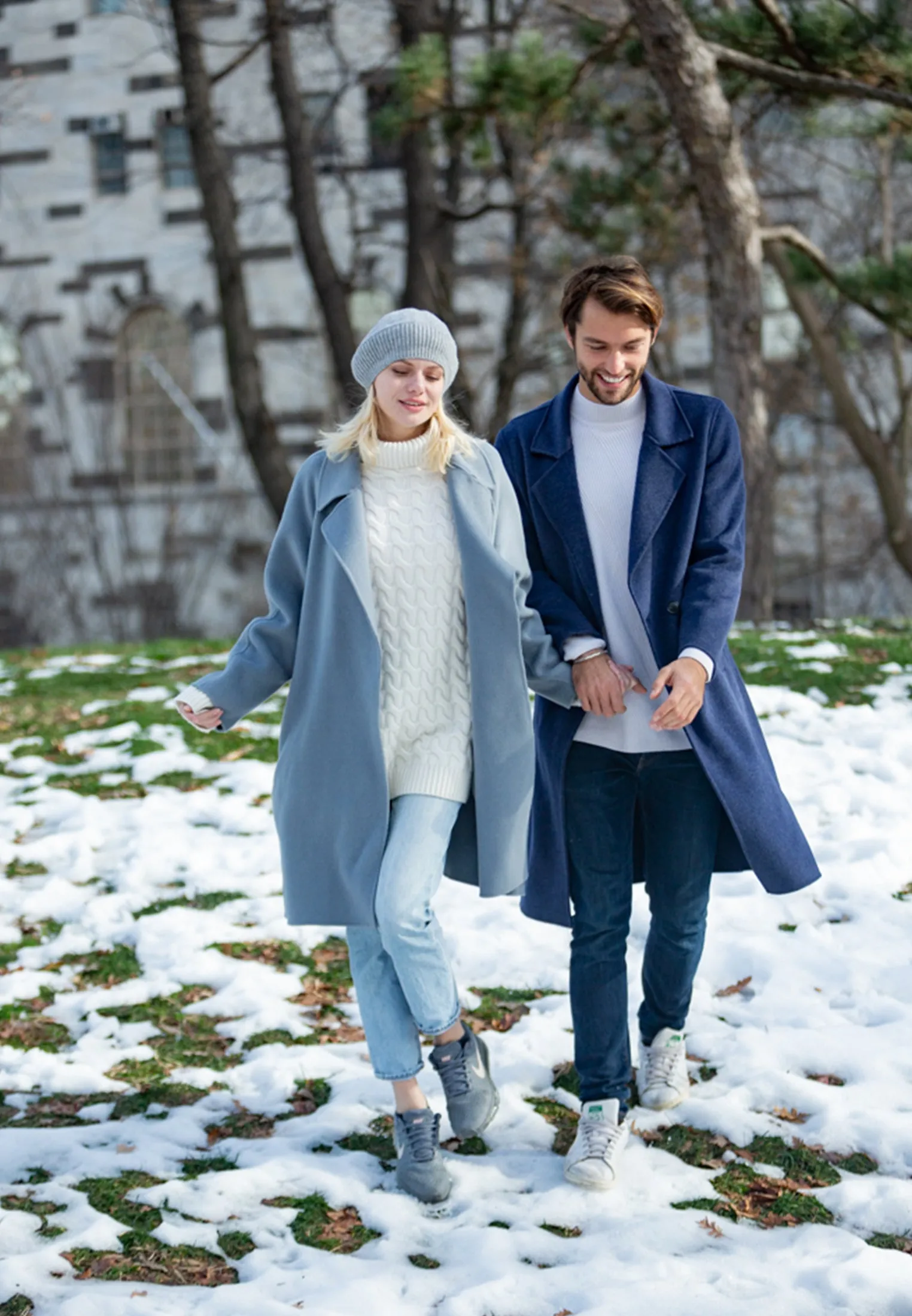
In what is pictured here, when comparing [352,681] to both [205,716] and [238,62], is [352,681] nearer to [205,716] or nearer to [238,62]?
[205,716]

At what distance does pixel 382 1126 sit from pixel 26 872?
303 cm

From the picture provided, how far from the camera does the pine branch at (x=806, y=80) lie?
30.2 ft

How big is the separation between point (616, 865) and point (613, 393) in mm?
1175

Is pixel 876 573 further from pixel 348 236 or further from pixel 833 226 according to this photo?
pixel 348 236

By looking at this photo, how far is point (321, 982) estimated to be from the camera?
17.3 feet

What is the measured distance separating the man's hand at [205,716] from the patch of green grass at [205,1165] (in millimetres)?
1194

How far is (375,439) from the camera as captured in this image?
359 centimetres

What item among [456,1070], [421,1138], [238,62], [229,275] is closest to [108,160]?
[238,62]

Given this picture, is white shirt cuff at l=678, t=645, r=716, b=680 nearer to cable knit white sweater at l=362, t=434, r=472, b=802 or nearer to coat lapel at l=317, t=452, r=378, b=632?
cable knit white sweater at l=362, t=434, r=472, b=802

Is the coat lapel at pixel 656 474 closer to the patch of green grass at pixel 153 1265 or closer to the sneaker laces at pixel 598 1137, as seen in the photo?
the sneaker laces at pixel 598 1137

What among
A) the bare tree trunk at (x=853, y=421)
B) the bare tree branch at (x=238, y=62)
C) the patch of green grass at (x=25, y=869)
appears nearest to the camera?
the patch of green grass at (x=25, y=869)

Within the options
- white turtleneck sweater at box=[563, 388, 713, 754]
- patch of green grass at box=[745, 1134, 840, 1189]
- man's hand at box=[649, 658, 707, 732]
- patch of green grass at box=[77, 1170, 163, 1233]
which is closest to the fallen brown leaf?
patch of green grass at box=[745, 1134, 840, 1189]

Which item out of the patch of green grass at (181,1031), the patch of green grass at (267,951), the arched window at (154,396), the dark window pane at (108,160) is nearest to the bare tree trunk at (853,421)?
the arched window at (154,396)

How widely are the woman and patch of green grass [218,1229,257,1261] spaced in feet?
1.34
